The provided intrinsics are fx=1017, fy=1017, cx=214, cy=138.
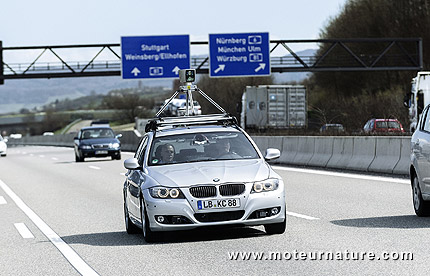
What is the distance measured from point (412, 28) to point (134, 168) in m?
56.2

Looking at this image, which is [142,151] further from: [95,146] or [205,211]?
[95,146]

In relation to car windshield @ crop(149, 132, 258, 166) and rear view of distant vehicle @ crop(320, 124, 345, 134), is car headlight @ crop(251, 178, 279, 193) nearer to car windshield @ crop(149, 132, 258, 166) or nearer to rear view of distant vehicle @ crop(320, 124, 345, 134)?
car windshield @ crop(149, 132, 258, 166)

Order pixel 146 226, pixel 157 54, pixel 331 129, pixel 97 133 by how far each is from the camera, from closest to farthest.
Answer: pixel 146 226 < pixel 331 129 < pixel 97 133 < pixel 157 54

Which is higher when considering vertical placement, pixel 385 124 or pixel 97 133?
pixel 385 124

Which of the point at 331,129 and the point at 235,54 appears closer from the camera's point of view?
the point at 331,129

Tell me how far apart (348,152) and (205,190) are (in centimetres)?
1481

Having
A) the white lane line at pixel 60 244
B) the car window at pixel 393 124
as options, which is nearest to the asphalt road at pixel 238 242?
the white lane line at pixel 60 244

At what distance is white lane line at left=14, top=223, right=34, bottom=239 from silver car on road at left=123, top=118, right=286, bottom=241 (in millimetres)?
1521

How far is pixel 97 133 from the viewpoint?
41031 millimetres

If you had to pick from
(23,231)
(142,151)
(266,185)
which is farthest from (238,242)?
(23,231)

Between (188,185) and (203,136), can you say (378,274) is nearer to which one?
(188,185)

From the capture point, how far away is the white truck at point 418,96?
1345 inches

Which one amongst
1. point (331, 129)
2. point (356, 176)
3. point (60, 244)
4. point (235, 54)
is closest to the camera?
point (60, 244)

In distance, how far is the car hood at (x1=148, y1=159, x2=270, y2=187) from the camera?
10.9m
